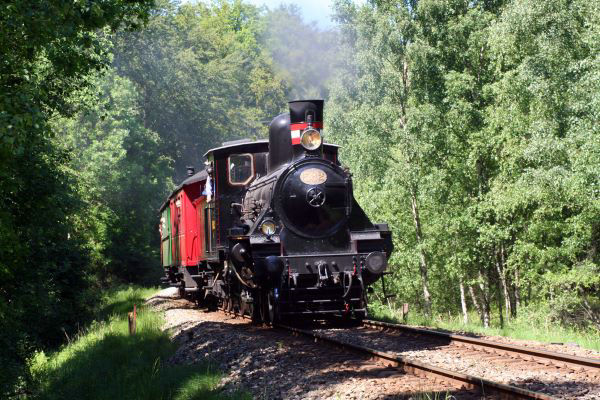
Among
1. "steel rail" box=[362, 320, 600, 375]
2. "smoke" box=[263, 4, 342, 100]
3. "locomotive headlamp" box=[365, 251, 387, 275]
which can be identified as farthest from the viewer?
"smoke" box=[263, 4, 342, 100]

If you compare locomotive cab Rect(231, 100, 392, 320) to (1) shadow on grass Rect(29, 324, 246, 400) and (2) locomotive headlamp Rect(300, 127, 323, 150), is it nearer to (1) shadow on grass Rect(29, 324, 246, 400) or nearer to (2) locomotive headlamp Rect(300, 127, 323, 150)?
(2) locomotive headlamp Rect(300, 127, 323, 150)

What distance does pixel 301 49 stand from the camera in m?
29.1

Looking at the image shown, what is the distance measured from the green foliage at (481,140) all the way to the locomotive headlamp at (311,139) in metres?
8.33

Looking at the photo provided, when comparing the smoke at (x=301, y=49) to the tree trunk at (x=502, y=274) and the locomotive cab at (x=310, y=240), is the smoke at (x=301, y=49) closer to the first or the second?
the tree trunk at (x=502, y=274)

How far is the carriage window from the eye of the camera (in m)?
14.2

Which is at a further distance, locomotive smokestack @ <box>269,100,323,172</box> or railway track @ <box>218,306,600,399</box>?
locomotive smokestack @ <box>269,100,323,172</box>

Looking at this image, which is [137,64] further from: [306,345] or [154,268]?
[306,345]

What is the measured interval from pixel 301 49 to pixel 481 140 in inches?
328

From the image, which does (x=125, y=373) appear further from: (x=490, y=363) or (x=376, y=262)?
(x=490, y=363)

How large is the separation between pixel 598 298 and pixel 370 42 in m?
12.3

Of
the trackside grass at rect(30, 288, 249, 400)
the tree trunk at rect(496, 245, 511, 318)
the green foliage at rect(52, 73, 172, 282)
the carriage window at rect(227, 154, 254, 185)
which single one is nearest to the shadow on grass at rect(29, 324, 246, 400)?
the trackside grass at rect(30, 288, 249, 400)

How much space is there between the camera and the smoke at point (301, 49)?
1123 inches

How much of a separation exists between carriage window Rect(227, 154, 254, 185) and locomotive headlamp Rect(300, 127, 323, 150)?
256 centimetres

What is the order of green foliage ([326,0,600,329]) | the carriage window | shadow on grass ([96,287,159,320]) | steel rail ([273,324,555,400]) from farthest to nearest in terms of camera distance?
shadow on grass ([96,287,159,320]) → green foliage ([326,0,600,329]) → the carriage window → steel rail ([273,324,555,400])
